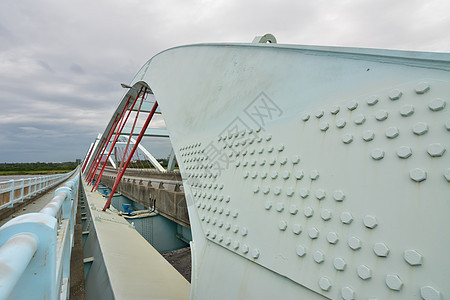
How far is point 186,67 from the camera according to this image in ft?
14.9

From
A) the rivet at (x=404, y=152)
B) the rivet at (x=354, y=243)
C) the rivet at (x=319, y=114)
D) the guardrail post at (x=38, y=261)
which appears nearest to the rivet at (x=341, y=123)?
the rivet at (x=319, y=114)

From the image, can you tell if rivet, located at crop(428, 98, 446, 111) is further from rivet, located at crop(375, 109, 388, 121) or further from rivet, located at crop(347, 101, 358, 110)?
rivet, located at crop(347, 101, 358, 110)

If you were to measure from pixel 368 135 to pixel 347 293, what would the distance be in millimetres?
934

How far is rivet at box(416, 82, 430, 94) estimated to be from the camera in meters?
1.31

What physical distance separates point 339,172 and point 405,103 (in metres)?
0.55

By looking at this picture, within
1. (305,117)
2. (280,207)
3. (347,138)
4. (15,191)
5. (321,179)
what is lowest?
(15,191)

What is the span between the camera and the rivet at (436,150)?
3.82 ft

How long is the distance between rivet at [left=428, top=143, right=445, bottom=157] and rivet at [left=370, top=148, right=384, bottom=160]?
0.21 metres

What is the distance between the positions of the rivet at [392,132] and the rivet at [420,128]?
88 millimetres

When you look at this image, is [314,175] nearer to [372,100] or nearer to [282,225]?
[282,225]

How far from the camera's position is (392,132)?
53.9 inches

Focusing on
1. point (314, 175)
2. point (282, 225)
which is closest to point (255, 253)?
point (282, 225)

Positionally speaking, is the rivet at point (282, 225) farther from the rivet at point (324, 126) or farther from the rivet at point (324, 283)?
the rivet at point (324, 126)

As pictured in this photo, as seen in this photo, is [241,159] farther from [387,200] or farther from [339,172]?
[387,200]
